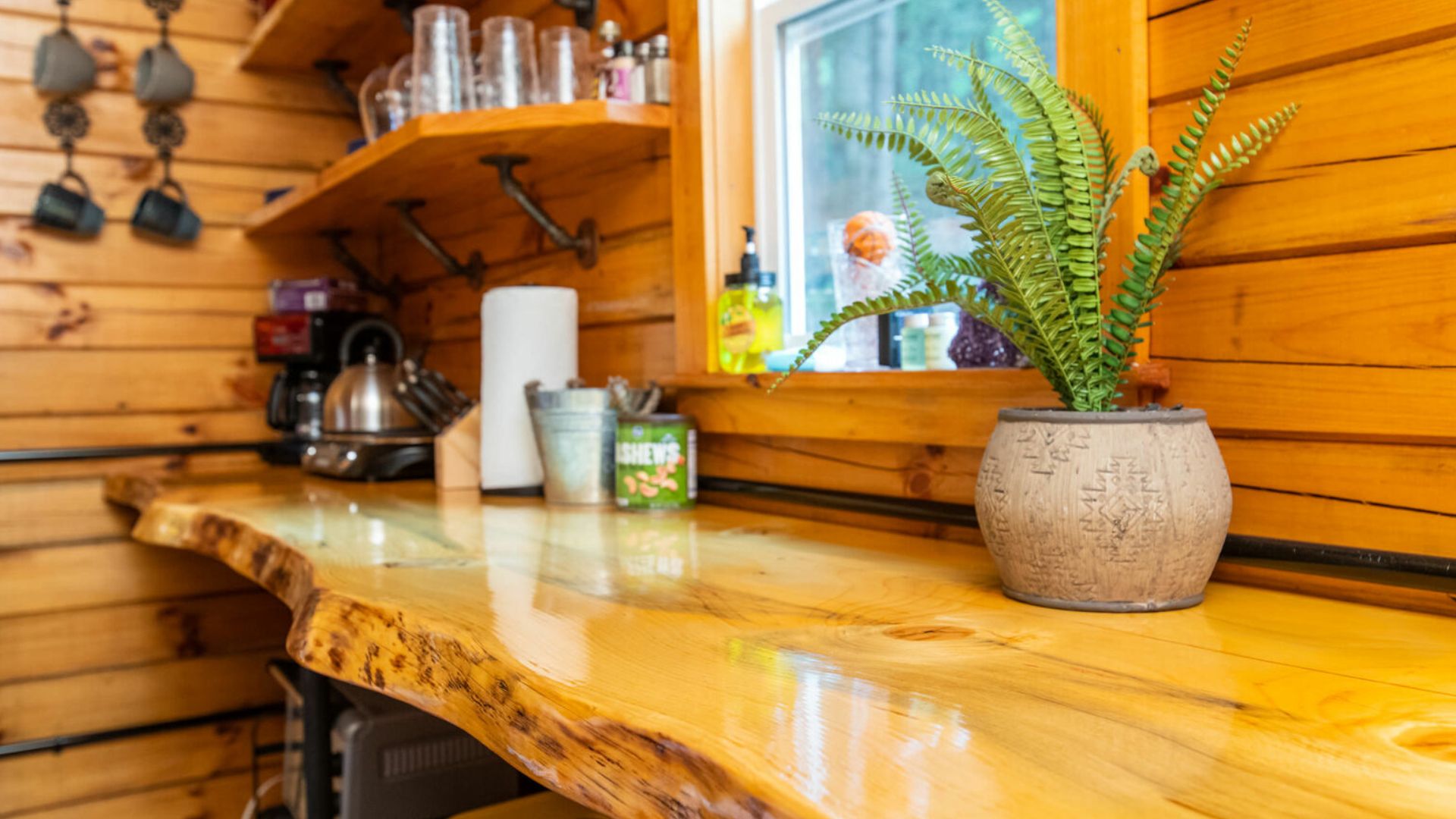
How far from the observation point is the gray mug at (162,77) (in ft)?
7.84

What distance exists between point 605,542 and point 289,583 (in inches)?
13.1

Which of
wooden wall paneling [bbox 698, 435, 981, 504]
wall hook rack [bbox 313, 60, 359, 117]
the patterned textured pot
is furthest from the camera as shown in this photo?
wall hook rack [bbox 313, 60, 359, 117]

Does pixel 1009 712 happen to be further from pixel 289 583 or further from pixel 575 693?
pixel 289 583

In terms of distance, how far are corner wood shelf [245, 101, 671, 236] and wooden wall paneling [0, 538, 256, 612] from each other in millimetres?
778

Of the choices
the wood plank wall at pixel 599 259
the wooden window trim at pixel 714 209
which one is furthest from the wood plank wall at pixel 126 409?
the wooden window trim at pixel 714 209

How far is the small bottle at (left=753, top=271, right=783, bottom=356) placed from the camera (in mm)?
1485

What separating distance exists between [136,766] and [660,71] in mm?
1829

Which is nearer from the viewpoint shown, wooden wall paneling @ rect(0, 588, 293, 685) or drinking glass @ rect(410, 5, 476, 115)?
drinking glass @ rect(410, 5, 476, 115)

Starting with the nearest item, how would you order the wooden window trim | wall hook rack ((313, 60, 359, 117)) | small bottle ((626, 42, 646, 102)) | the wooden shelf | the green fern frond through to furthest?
the green fern frond
the wooden window trim
small bottle ((626, 42, 646, 102))
the wooden shelf
wall hook rack ((313, 60, 359, 117))

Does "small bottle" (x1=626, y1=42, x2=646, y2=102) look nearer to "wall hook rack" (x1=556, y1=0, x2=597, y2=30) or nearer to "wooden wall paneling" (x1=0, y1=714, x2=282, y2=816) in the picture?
"wall hook rack" (x1=556, y1=0, x2=597, y2=30)

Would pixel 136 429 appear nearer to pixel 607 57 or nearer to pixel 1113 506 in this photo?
pixel 607 57

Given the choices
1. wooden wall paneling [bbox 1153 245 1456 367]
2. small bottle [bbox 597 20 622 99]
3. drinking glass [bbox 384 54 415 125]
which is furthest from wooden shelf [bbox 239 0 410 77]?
wooden wall paneling [bbox 1153 245 1456 367]

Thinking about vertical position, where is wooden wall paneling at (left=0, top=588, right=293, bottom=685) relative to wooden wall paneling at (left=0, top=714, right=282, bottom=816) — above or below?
above

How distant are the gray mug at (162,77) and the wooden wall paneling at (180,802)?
58.1 inches
